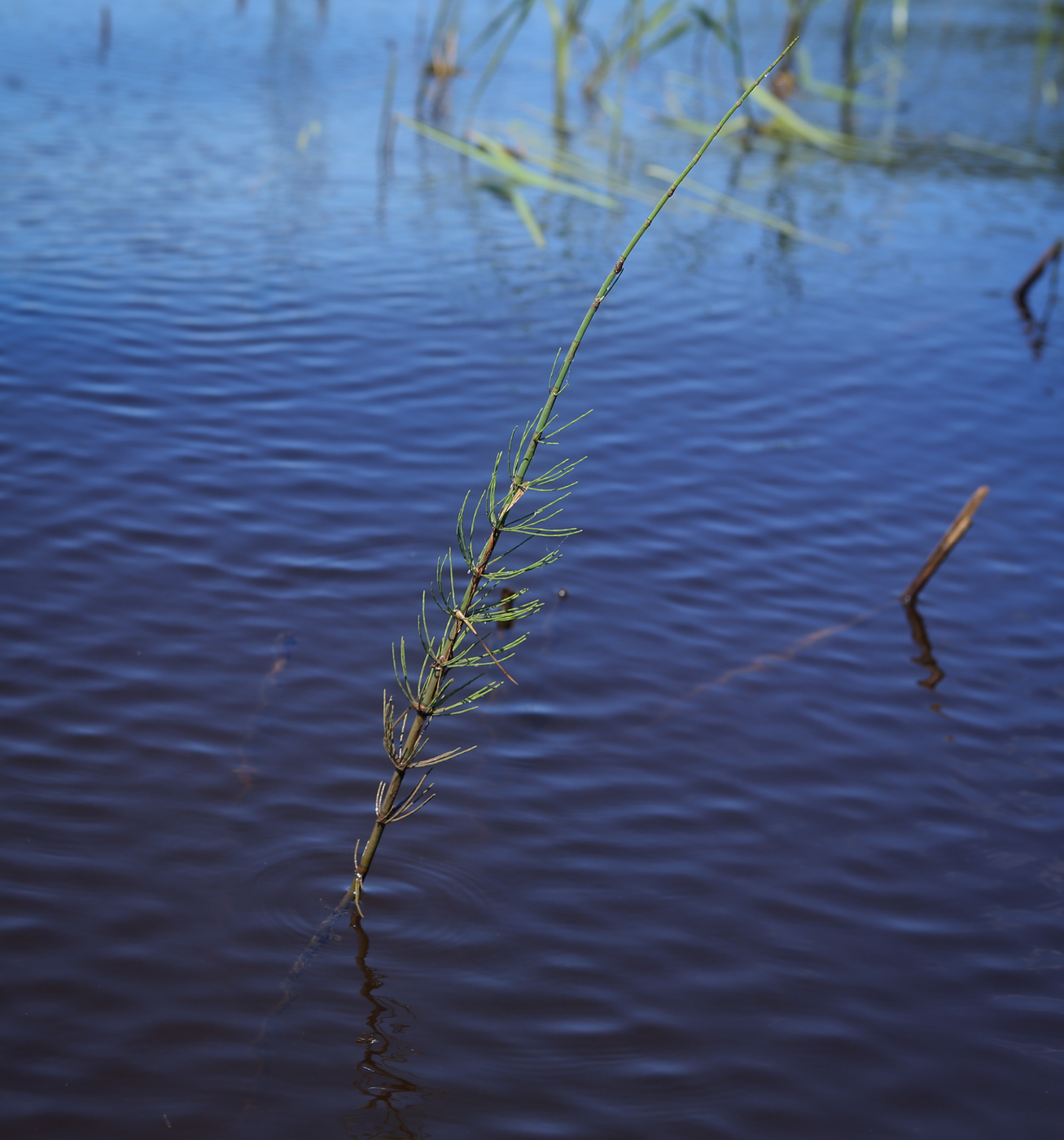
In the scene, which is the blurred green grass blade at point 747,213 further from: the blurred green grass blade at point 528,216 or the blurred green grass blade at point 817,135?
the blurred green grass blade at point 528,216

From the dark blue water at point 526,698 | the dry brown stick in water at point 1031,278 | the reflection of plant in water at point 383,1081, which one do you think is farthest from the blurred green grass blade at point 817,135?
the reflection of plant in water at point 383,1081

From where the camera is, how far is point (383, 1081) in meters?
3.53

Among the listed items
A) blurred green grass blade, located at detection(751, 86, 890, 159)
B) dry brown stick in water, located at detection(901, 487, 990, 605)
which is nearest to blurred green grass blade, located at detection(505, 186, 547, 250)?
blurred green grass blade, located at detection(751, 86, 890, 159)

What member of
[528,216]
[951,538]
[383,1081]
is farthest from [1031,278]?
[383,1081]

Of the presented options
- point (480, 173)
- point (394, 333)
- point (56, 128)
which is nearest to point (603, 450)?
point (394, 333)

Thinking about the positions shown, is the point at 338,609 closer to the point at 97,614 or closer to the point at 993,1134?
the point at 97,614

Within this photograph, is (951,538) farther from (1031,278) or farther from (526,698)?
(1031,278)

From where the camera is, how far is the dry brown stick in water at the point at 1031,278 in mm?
10914

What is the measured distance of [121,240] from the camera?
34.3ft

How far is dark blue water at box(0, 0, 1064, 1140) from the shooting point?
12.0 feet

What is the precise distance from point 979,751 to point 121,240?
862 cm

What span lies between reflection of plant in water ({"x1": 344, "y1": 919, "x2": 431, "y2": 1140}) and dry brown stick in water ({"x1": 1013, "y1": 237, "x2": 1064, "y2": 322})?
31.1ft

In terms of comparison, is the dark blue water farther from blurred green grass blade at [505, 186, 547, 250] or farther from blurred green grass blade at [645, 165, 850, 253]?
blurred green grass blade at [645, 165, 850, 253]

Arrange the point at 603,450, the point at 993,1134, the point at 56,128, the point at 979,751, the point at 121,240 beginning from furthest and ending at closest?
the point at 56,128 → the point at 121,240 → the point at 603,450 → the point at 979,751 → the point at 993,1134
